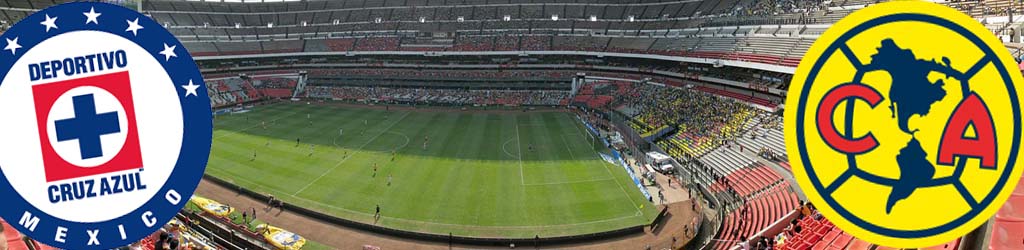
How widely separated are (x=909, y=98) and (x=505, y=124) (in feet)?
157

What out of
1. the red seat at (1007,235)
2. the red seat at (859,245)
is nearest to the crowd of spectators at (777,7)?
the red seat at (859,245)

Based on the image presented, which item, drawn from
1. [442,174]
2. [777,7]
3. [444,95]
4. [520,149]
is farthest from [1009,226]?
[444,95]

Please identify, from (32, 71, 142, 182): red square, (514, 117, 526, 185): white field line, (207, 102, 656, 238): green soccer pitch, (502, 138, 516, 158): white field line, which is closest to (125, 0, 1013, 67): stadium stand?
(514, 117, 526, 185): white field line

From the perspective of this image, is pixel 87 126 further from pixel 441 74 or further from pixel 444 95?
pixel 441 74

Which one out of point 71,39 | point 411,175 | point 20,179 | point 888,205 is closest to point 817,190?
point 888,205

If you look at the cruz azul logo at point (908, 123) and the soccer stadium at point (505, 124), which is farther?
the soccer stadium at point (505, 124)

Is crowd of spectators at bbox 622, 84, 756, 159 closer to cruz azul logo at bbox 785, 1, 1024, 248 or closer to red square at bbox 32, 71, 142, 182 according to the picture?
cruz azul logo at bbox 785, 1, 1024, 248

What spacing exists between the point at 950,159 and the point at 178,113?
17.4 feet

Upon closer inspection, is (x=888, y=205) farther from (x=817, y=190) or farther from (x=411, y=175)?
(x=411, y=175)

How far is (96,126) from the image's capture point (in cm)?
386

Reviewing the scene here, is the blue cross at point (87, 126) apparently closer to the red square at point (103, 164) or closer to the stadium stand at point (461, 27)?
the red square at point (103, 164)

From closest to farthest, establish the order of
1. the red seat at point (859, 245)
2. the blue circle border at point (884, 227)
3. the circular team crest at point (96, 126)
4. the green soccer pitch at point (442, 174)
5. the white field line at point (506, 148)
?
1. the blue circle border at point (884, 227)
2. the circular team crest at point (96, 126)
3. the red seat at point (859, 245)
4. the green soccer pitch at point (442, 174)
5. the white field line at point (506, 148)

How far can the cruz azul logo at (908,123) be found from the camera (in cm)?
289

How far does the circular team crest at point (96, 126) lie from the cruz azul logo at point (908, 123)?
4.43 m
